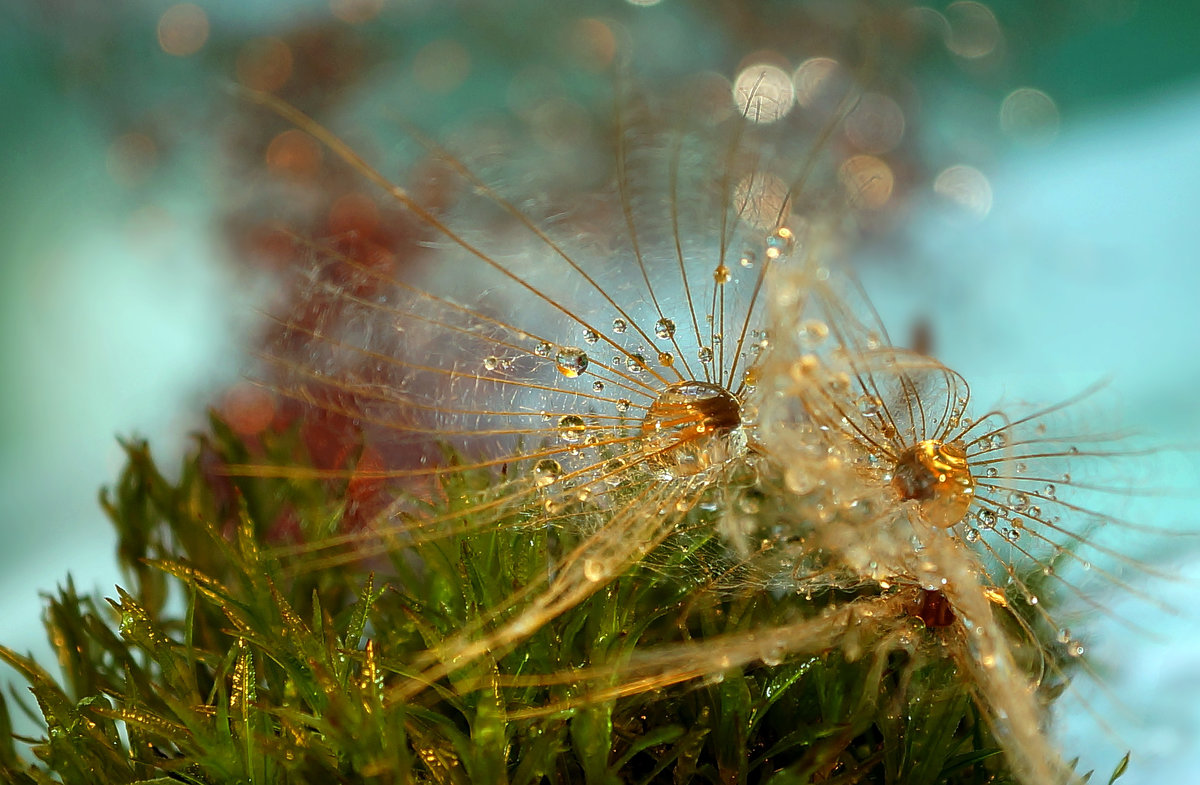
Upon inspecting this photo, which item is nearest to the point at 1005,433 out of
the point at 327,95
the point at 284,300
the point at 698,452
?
the point at 698,452

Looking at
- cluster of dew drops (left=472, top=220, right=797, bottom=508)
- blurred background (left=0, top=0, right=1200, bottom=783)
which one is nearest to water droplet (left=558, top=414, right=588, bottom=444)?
cluster of dew drops (left=472, top=220, right=797, bottom=508)

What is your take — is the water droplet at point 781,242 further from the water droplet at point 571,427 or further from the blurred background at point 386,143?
the blurred background at point 386,143

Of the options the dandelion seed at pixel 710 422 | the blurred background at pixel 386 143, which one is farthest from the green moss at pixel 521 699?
the blurred background at pixel 386 143

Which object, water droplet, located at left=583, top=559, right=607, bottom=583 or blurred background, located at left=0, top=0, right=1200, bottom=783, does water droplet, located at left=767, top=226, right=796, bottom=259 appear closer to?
water droplet, located at left=583, top=559, right=607, bottom=583

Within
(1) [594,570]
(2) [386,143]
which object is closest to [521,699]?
(1) [594,570]

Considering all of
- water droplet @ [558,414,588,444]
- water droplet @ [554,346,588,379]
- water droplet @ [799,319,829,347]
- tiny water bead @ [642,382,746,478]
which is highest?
water droplet @ [554,346,588,379]

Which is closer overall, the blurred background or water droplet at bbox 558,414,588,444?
water droplet at bbox 558,414,588,444

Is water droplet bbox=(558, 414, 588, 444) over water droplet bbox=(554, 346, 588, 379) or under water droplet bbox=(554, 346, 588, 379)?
under

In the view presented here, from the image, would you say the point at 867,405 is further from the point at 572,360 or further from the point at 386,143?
the point at 386,143
